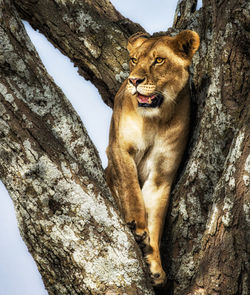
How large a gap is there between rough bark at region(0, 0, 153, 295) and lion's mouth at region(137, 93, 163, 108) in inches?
33.9

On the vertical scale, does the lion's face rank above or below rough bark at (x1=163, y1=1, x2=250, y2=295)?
above

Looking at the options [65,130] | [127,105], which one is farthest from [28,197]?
[127,105]

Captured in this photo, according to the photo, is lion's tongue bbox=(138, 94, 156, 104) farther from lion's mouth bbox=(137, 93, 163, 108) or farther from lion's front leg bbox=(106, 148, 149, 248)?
lion's front leg bbox=(106, 148, 149, 248)

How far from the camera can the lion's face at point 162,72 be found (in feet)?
12.0

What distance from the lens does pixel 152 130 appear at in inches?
151

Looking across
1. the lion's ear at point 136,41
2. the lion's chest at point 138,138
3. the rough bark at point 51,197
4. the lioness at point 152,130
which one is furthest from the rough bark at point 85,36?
the rough bark at point 51,197

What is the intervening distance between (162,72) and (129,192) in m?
0.85

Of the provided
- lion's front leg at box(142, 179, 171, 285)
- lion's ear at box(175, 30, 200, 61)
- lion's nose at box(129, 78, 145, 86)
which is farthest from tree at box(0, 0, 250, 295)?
lion's nose at box(129, 78, 145, 86)

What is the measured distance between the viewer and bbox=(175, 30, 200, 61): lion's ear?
3.62m

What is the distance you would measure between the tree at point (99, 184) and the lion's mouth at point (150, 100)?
1.80ft

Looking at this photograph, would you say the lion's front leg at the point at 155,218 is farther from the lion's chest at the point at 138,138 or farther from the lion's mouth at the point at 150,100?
the lion's mouth at the point at 150,100

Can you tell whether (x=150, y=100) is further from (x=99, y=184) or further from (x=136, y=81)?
(x=99, y=184)

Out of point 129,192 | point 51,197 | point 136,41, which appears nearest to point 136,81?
point 136,41

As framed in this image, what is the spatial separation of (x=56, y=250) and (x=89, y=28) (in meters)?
2.23
